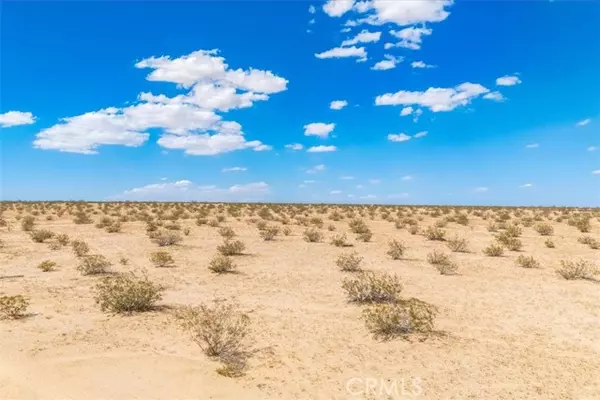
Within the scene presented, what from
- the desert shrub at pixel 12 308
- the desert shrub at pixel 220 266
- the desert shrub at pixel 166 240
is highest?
the desert shrub at pixel 166 240

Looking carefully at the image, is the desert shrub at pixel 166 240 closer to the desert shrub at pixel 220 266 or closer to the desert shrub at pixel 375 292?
the desert shrub at pixel 220 266

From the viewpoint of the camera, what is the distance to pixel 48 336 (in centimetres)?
981

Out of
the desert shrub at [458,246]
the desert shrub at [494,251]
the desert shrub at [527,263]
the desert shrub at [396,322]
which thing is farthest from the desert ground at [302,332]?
the desert shrub at [458,246]

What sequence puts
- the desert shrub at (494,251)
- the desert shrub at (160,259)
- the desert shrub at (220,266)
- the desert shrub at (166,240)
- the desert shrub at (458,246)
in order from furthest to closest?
the desert shrub at (166,240)
the desert shrub at (458,246)
the desert shrub at (494,251)
the desert shrub at (160,259)
the desert shrub at (220,266)

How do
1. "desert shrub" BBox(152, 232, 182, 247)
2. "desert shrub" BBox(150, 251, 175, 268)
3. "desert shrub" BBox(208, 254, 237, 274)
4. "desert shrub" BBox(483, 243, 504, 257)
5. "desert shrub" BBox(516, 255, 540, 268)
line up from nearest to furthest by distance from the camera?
"desert shrub" BBox(208, 254, 237, 274)
"desert shrub" BBox(150, 251, 175, 268)
"desert shrub" BBox(516, 255, 540, 268)
"desert shrub" BBox(483, 243, 504, 257)
"desert shrub" BBox(152, 232, 182, 247)

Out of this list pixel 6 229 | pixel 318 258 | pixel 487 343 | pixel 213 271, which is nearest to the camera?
pixel 487 343

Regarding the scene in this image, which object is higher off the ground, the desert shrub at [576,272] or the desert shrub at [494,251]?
the desert shrub at [494,251]

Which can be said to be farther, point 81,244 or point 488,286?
point 81,244

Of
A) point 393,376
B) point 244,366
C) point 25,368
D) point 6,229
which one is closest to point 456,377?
point 393,376

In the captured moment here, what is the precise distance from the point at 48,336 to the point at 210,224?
24522 millimetres

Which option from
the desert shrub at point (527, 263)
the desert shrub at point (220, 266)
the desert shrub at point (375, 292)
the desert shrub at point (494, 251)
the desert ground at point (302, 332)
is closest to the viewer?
the desert ground at point (302, 332)

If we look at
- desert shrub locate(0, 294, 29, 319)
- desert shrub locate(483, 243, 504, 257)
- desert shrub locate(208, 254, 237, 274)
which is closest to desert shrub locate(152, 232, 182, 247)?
desert shrub locate(208, 254, 237, 274)

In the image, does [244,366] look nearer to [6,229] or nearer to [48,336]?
[48,336]

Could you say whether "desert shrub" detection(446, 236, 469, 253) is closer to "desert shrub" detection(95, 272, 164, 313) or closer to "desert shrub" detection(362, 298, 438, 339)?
"desert shrub" detection(362, 298, 438, 339)
